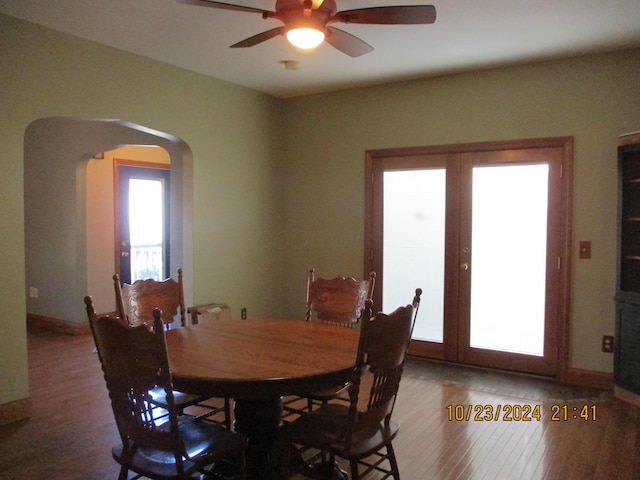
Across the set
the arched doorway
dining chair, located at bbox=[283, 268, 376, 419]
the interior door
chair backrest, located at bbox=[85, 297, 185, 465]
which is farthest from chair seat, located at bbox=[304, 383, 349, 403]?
the interior door

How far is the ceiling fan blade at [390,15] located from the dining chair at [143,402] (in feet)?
5.22

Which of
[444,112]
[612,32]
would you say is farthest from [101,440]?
[612,32]

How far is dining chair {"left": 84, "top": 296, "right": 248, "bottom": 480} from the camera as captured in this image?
1786 millimetres

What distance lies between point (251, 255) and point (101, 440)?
243 centimetres

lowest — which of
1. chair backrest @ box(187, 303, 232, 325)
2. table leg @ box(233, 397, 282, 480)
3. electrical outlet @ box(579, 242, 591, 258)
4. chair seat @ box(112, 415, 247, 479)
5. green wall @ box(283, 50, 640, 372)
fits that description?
table leg @ box(233, 397, 282, 480)

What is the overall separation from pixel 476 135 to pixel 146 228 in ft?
13.8

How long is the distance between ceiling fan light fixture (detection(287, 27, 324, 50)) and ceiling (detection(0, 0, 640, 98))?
664 mm

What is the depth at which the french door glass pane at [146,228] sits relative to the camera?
626 cm

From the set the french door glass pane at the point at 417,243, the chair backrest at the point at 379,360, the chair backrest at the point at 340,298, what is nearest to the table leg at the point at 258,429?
the chair backrest at the point at 379,360

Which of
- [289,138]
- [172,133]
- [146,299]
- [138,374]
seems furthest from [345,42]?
[289,138]

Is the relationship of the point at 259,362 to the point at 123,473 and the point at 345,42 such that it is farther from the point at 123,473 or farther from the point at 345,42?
the point at 345,42

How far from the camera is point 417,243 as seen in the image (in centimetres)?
471

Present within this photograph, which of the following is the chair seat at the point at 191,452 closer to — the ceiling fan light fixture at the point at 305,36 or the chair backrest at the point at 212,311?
the ceiling fan light fixture at the point at 305,36

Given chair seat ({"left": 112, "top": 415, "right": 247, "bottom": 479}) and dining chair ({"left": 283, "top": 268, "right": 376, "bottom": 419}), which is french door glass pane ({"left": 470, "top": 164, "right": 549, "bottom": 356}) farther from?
chair seat ({"left": 112, "top": 415, "right": 247, "bottom": 479})
